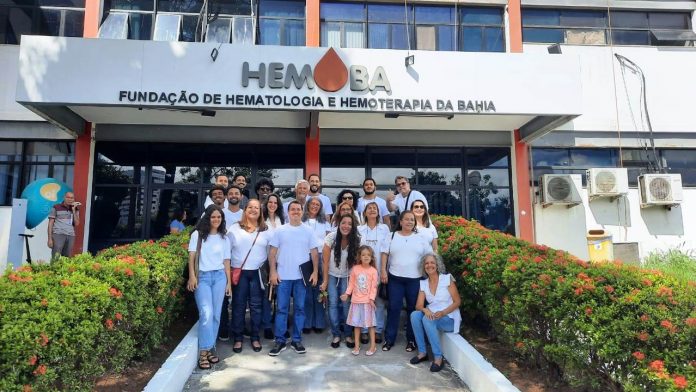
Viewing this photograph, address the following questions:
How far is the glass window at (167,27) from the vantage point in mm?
10273

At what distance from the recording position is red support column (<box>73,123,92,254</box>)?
9.38 meters

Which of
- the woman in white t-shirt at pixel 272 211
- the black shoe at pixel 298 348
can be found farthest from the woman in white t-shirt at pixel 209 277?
the black shoe at pixel 298 348

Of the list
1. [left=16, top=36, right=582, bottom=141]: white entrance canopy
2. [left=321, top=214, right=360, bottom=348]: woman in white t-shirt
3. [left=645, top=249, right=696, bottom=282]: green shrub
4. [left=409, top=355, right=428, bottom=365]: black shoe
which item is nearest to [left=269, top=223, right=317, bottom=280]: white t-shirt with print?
[left=321, top=214, right=360, bottom=348]: woman in white t-shirt

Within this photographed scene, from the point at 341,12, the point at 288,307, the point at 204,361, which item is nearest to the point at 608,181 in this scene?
the point at 341,12

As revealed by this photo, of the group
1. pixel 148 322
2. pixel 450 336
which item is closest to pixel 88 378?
pixel 148 322

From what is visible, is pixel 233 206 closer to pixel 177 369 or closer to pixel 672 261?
pixel 177 369

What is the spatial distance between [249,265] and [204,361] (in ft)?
3.47

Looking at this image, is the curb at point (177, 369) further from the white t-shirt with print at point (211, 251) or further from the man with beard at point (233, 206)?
the man with beard at point (233, 206)

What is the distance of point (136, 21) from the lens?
10.4 meters

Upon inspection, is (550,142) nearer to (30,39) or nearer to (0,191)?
(30,39)

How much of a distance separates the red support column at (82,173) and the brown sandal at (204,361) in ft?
21.1

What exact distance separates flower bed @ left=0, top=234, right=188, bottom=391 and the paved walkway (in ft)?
2.53

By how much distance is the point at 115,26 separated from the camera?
1013 centimetres

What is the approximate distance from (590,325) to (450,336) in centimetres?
178
